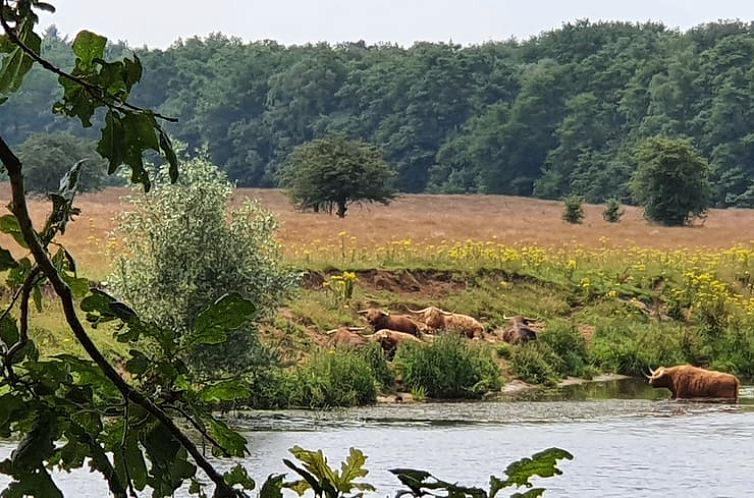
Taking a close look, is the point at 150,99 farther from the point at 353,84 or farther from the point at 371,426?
the point at 371,426

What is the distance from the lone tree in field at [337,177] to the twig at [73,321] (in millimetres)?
39049

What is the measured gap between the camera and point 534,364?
19.5 metres

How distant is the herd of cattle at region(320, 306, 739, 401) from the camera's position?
17.7 metres

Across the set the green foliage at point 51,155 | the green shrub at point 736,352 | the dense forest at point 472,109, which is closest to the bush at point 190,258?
the green shrub at point 736,352

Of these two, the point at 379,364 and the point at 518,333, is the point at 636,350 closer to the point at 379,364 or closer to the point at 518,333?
the point at 518,333

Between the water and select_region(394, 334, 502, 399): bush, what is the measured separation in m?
0.55

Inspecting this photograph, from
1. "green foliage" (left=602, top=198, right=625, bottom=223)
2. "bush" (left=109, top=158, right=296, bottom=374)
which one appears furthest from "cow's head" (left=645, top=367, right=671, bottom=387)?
"green foliage" (left=602, top=198, right=625, bottom=223)

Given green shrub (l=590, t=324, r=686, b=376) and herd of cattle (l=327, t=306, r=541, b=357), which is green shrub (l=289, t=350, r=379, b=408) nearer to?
herd of cattle (l=327, t=306, r=541, b=357)

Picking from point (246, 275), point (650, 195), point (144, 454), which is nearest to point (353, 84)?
point (650, 195)

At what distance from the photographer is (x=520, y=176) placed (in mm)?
58875

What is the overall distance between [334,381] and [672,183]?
26833 millimetres

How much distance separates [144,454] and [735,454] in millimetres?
12478

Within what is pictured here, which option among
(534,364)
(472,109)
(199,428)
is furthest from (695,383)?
(472,109)

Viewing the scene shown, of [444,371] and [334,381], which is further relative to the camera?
[444,371]
